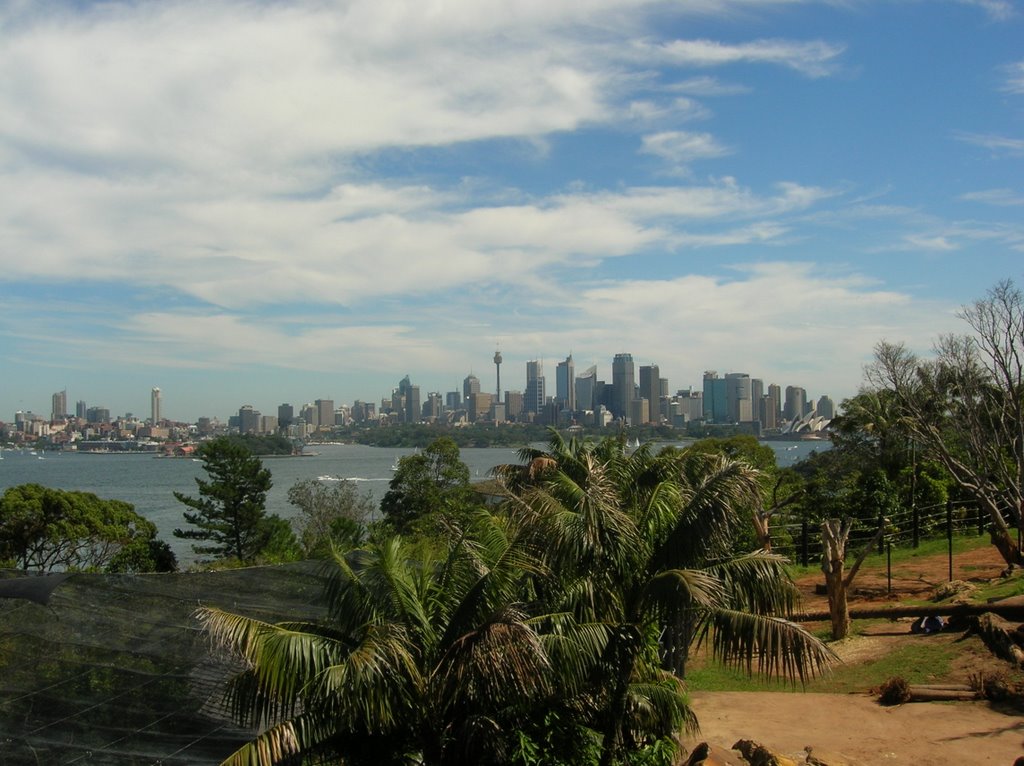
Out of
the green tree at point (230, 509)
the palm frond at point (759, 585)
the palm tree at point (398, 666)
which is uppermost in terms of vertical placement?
the palm frond at point (759, 585)

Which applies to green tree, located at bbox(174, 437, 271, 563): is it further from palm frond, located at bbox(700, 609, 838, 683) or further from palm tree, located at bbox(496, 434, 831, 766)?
palm frond, located at bbox(700, 609, 838, 683)

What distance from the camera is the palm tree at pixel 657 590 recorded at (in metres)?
7.05

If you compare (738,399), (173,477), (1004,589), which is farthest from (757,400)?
(1004,589)

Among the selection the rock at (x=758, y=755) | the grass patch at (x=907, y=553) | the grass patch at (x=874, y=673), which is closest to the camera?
the rock at (x=758, y=755)

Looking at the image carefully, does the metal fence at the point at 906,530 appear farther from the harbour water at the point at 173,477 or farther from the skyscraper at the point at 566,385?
the skyscraper at the point at 566,385

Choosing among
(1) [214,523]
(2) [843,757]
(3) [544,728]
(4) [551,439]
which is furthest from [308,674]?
(1) [214,523]

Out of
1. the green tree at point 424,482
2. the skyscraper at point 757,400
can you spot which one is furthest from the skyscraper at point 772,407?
the green tree at point 424,482

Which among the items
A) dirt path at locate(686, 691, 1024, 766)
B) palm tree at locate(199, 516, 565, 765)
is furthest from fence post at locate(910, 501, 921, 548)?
palm tree at locate(199, 516, 565, 765)

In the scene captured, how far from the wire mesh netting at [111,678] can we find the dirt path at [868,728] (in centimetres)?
548

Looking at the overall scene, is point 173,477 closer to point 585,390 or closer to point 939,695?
point 585,390

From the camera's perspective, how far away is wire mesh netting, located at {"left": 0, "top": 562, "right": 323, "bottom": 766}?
27.4 ft

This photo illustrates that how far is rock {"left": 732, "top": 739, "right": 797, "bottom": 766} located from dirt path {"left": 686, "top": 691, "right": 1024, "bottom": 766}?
47 centimetres

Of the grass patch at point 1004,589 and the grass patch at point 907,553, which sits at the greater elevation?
the grass patch at point 1004,589

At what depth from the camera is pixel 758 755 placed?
→ 9.58 meters
